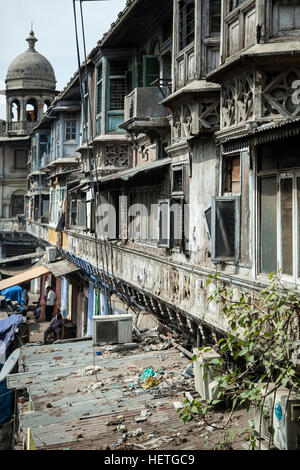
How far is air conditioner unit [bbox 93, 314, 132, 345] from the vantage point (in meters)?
14.2

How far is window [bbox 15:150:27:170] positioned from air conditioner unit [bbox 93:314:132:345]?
4480cm

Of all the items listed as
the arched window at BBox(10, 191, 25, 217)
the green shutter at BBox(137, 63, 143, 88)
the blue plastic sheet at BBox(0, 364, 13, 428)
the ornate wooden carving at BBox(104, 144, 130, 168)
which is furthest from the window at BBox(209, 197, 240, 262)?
the arched window at BBox(10, 191, 25, 217)

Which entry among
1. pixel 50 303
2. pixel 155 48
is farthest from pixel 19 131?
pixel 155 48

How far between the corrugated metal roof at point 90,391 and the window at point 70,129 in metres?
19.7

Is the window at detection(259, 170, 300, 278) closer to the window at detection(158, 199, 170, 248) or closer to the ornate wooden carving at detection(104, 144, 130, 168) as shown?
the window at detection(158, 199, 170, 248)

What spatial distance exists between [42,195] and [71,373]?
110 ft

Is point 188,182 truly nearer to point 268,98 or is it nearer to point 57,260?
point 268,98

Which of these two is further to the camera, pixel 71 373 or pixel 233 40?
pixel 71 373

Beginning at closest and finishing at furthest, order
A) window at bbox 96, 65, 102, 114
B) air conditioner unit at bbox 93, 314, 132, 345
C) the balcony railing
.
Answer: air conditioner unit at bbox 93, 314, 132, 345, the balcony railing, window at bbox 96, 65, 102, 114

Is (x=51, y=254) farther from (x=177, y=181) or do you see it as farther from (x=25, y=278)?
(x=177, y=181)

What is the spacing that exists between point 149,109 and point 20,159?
140 ft

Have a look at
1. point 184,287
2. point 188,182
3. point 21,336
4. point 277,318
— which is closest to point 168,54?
point 188,182

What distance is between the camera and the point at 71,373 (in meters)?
12.2

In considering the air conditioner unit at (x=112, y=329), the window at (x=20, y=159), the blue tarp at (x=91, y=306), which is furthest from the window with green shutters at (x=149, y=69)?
the window at (x=20, y=159)
